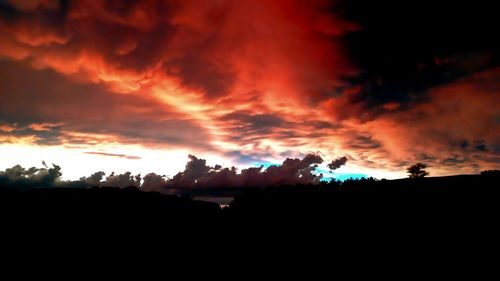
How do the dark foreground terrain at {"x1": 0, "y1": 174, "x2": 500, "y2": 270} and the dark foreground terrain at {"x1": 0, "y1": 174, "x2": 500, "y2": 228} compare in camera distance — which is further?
the dark foreground terrain at {"x1": 0, "y1": 174, "x2": 500, "y2": 228}

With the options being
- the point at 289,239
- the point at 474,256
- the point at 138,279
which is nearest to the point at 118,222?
the point at 138,279

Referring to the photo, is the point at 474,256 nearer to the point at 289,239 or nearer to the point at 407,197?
the point at 407,197

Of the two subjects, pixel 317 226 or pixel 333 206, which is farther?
pixel 333 206

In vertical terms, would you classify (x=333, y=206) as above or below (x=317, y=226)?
above

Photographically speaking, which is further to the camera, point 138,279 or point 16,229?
point 16,229

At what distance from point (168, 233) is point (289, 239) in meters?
32.8

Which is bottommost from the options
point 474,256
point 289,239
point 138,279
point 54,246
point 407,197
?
point 138,279

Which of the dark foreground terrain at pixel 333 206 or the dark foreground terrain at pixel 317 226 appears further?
the dark foreground terrain at pixel 333 206

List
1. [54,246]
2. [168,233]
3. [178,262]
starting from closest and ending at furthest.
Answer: [54,246] → [178,262] → [168,233]

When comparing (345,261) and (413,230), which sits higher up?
(413,230)

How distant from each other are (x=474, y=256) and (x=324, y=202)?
21882 millimetres

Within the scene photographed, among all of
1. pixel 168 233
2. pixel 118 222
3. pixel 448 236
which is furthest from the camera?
pixel 168 233

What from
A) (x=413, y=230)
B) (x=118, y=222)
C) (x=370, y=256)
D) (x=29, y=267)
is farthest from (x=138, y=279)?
(x=413, y=230)

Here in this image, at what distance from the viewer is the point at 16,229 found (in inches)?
1396
